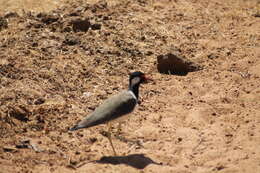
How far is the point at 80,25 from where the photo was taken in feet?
33.5

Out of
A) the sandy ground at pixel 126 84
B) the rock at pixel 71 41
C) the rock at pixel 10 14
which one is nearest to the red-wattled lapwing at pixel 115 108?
the sandy ground at pixel 126 84

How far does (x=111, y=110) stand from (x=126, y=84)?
1.84 m

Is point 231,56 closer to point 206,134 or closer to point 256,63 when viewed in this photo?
point 256,63

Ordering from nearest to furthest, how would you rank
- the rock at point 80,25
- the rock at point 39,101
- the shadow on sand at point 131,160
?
1. the shadow on sand at point 131,160
2. the rock at point 39,101
3. the rock at point 80,25

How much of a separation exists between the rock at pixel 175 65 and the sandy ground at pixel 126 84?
0.46ft

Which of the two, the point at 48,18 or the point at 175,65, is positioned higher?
the point at 48,18

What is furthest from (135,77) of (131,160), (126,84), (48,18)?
(48,18)

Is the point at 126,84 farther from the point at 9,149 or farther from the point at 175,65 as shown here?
the point at 9,149

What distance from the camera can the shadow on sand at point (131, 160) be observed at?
6758 mm

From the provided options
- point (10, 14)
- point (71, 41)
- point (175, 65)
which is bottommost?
point (175, 65)

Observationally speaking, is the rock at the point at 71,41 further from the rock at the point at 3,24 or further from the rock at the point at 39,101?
the rock at the point at 39,101

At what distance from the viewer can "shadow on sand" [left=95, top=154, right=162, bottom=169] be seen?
6758 millimetres

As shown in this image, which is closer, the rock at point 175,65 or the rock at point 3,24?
the rock at point 175,65

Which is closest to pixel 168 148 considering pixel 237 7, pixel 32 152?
pixel 32 152
